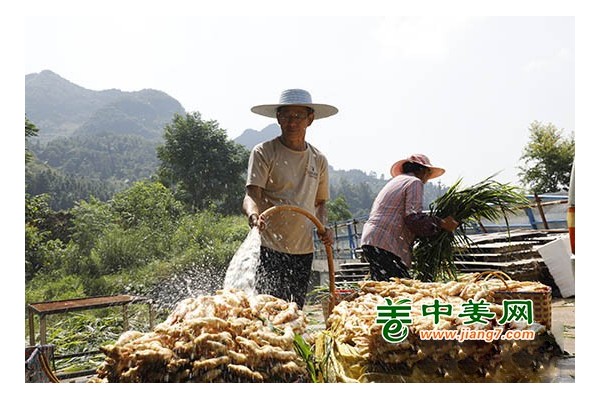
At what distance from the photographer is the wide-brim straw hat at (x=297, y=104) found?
8.28 feet

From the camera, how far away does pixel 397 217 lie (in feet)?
9.84

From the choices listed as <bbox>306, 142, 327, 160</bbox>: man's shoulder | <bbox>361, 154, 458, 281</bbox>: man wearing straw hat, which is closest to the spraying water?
<bbox>306, 142, 327, 160</bbox>: man's shoulder

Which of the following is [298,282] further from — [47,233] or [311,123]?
[47,233]

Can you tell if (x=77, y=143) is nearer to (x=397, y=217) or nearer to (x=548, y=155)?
(x=397, y=217)

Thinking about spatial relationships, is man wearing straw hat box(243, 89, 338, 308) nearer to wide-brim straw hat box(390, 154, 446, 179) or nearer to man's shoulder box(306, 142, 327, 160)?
man's shoulder box(306, 142, 327, 160)

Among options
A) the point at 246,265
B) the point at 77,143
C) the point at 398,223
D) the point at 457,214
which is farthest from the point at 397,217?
the point at 77,143

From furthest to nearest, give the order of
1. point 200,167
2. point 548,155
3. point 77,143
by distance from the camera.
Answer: point 77,143 < point 200,167 < point 548,155

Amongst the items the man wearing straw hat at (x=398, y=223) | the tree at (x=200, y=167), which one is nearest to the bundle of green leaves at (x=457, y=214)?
the man wearing straw hat at (x=398, y=223)

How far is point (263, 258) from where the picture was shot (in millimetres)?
2830

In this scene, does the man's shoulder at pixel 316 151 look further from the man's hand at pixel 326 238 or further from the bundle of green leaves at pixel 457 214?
the bundle of green leaves at pixel 457 214

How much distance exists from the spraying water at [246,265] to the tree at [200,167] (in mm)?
1922

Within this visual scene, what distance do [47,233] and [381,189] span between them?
1758mm

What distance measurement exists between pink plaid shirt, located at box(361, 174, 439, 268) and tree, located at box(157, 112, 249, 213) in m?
1.63

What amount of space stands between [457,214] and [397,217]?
0.31m
